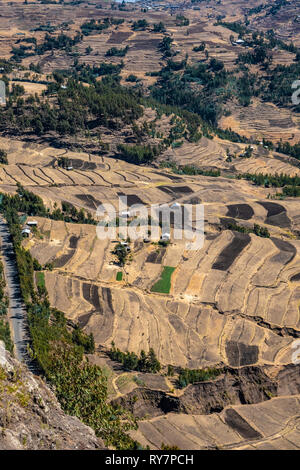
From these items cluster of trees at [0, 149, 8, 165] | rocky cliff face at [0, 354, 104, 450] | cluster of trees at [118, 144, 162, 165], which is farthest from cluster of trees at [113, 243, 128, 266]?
cluster of trees at [118, 144, 162, 165]

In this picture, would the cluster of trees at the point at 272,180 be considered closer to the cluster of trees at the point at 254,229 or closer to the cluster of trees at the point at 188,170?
the cluster of trees at the point at 188,170

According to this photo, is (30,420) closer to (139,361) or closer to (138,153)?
(139,361)

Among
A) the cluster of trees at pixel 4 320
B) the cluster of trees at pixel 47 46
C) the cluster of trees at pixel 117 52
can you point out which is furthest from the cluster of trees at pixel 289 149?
the cluster of trees at pixel 4 320

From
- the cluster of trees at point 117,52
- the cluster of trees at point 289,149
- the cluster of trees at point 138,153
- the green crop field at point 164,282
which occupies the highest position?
the cluster of trees at point 117,52

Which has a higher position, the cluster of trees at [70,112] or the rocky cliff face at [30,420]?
the rocky cliff face at [30,420]

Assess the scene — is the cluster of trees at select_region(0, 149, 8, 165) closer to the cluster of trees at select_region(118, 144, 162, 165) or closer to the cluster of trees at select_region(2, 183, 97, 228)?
the cluster of trees at select_region(2, 183, 97, 228)

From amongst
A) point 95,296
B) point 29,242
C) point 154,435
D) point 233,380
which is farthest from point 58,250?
point 154,435

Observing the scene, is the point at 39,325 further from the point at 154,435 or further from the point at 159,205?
the point at 159,205
